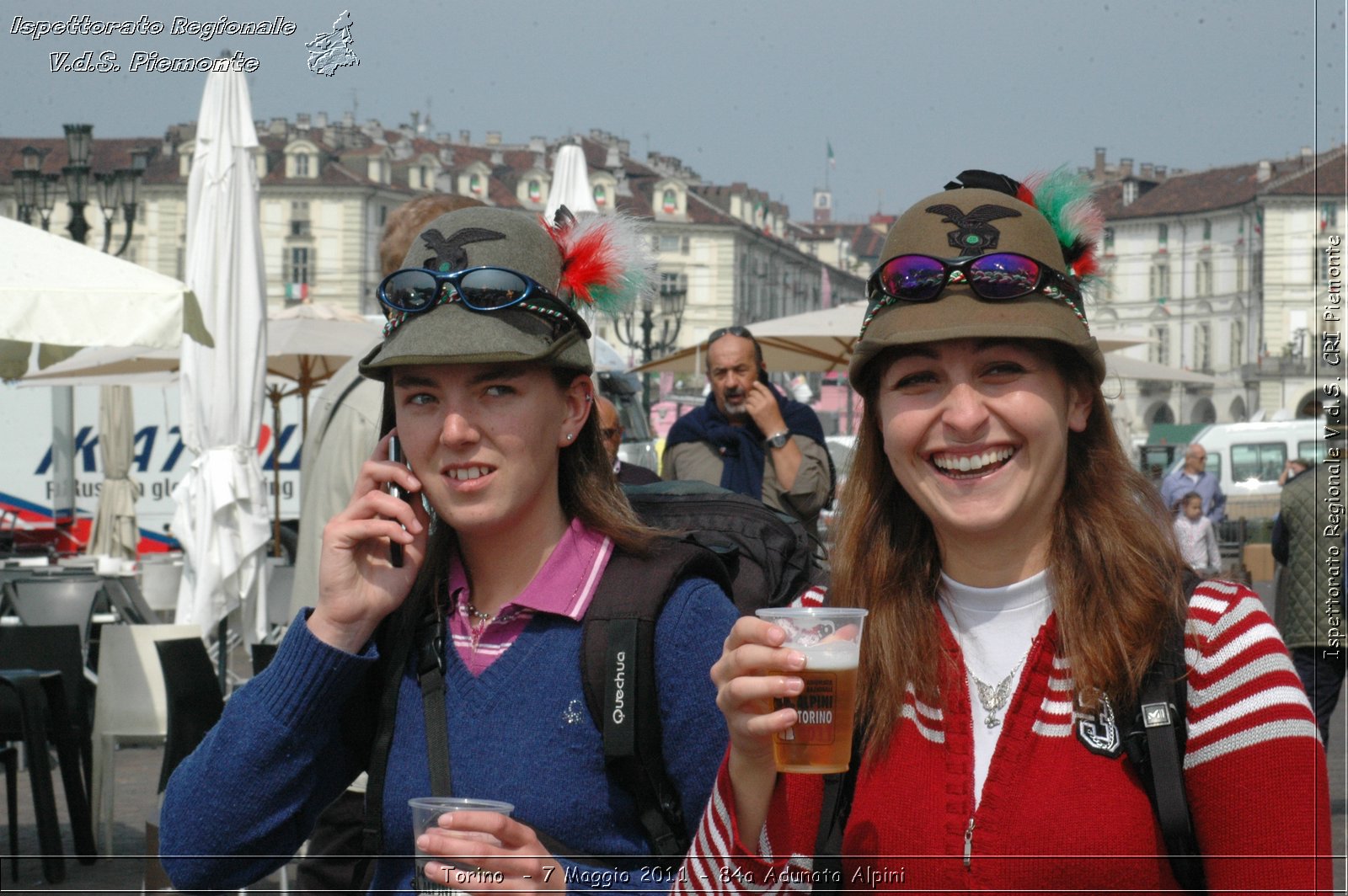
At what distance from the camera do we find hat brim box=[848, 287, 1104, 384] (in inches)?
81.1

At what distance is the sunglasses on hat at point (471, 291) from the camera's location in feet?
7.68

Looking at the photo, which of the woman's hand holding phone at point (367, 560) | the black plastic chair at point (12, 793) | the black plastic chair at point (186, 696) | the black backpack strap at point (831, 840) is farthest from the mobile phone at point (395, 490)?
the black plastic chair at point (12, 793)

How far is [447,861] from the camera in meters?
1.93

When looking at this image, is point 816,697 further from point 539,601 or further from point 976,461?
point 539,601

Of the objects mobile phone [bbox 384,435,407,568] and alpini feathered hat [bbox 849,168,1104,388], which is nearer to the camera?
alpini feathered hat [bbox 849,168,1104,388]

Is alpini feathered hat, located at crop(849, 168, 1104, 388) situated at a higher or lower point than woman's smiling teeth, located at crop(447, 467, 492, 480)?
higher

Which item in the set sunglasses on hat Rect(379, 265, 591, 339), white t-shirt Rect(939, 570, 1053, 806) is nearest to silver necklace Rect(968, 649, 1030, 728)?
white t-shirt Rect(939, 570, 1053, 806)

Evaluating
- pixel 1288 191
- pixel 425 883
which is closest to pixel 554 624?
pixel 425 883

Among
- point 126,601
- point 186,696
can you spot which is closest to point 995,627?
point 186,696

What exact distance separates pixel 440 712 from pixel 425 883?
0.35 metres

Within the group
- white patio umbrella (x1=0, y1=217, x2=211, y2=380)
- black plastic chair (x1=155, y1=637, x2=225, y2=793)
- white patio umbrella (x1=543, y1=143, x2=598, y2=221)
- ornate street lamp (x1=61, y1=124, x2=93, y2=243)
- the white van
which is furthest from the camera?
the white van

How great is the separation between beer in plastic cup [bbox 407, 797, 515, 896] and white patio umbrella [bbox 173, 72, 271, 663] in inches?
260

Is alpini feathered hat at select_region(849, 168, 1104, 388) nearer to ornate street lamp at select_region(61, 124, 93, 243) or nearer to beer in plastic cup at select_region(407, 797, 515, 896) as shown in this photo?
beer in plastic cup at select_region(407, 797, 515, 896)

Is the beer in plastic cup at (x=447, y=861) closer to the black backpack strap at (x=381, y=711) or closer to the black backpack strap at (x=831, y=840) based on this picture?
the black backpack strap at (x=381, y=711)
